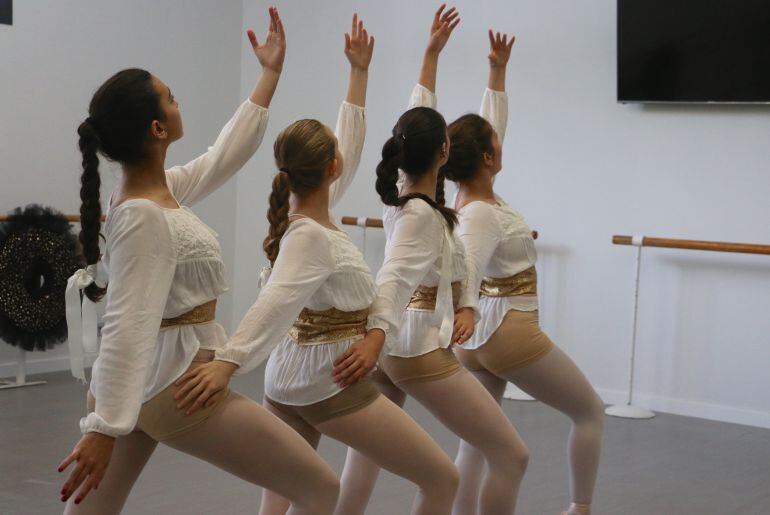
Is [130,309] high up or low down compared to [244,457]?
up

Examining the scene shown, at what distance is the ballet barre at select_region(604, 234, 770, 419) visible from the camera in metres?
5.27

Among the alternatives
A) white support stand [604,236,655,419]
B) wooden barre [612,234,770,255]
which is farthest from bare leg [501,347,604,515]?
wooden barre [612,234,770,255]

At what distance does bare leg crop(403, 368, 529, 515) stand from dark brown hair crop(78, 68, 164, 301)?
1.03 metres

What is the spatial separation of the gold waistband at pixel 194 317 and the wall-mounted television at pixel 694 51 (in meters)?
4.02

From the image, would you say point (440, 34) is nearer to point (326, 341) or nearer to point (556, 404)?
point (556, 404)

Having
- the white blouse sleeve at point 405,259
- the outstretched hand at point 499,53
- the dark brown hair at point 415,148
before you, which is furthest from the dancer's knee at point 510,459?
the outstretched hand at point 499,53

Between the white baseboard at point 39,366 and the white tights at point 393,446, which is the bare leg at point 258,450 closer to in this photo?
the white tights at point 393,446

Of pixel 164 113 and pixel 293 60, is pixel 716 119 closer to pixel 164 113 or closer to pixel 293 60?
pixel 293 60

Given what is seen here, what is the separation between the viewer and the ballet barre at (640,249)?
527 cm

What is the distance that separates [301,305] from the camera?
2.23 m

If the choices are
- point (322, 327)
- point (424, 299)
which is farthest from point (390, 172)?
point (322, 327)

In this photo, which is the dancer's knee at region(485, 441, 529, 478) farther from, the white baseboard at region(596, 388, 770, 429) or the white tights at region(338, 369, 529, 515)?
the white baseboard at region(596, 388, 770, 429)

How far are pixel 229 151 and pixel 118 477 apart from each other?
79 cm

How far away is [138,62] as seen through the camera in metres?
6.67
